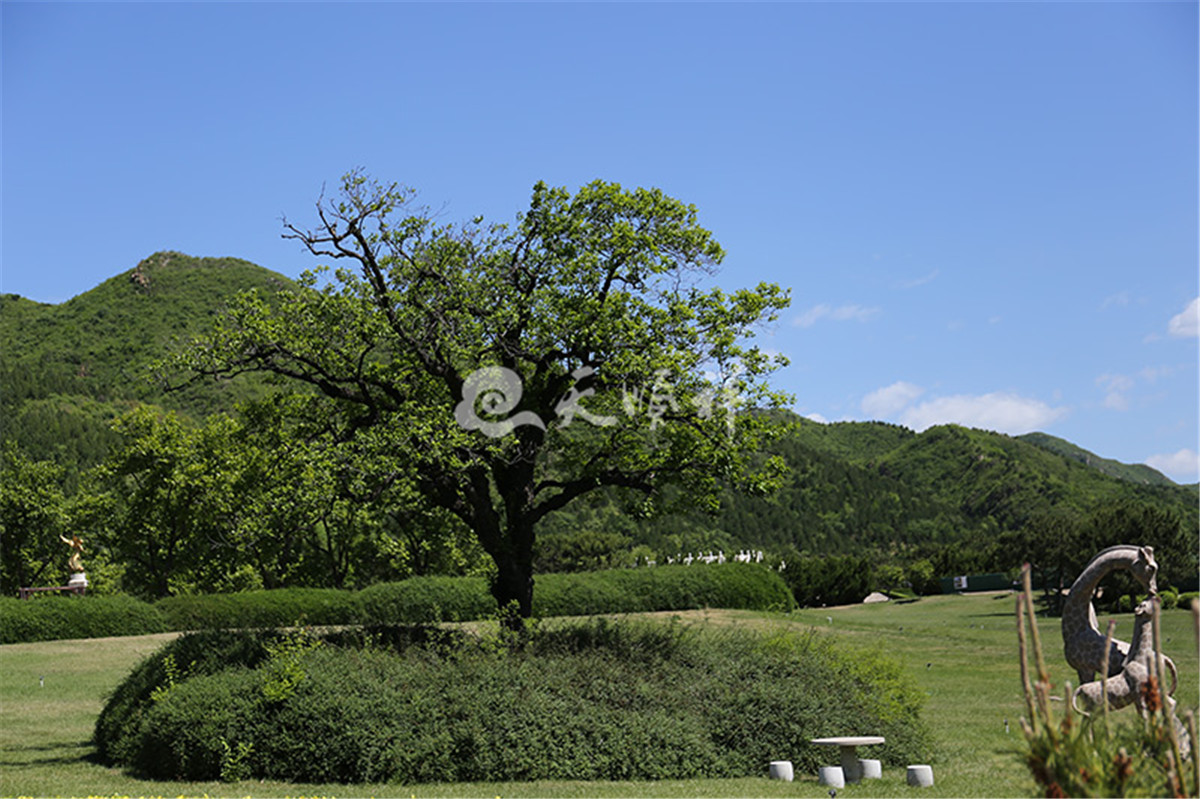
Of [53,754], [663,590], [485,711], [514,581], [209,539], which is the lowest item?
[53,754]

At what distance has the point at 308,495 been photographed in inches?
611

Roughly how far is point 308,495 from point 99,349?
264ft

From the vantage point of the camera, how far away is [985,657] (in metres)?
30.8

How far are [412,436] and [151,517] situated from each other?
32069 millimetres

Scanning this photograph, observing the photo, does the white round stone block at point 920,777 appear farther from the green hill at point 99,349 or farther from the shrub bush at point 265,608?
the green hill at point 99,349

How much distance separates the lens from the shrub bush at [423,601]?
114 ft

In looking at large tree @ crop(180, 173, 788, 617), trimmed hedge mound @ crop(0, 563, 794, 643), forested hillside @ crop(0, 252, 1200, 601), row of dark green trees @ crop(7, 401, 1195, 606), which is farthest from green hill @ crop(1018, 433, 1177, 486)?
large tree @ crop(180, 173, 788, 617)

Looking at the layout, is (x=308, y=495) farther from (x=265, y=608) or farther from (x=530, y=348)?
(x=265, y=608)

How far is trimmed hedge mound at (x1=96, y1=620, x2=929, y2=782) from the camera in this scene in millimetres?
12188

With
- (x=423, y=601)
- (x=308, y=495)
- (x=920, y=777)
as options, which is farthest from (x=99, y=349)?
(x=920, y=777)

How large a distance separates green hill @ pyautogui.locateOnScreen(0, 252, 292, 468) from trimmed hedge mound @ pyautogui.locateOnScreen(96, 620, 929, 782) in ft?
136

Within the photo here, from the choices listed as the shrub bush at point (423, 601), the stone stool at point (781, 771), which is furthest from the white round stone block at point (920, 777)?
the shrub bush at point (423, 601)

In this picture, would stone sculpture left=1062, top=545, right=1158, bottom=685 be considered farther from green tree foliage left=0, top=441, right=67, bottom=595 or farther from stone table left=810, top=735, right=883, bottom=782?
green tree foliage left=0, top=441, right=67, bottom=595

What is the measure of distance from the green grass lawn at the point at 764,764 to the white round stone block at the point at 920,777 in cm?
13
